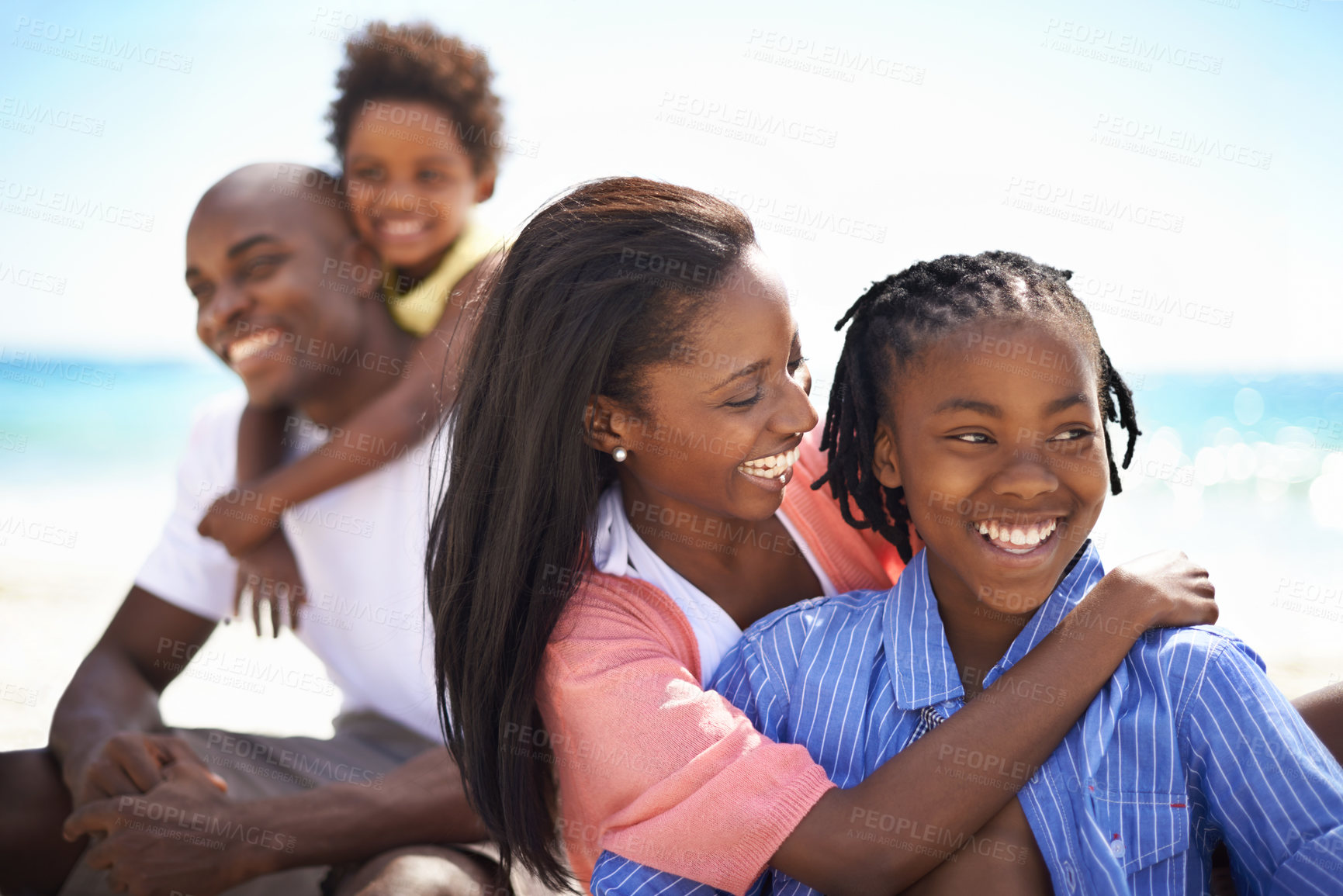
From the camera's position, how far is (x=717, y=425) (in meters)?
2.04

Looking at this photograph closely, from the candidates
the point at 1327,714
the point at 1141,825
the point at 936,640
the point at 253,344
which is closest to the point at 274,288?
the point at 253,344

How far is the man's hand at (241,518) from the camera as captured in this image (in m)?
3.03

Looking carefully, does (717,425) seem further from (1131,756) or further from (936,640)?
(1131,756)

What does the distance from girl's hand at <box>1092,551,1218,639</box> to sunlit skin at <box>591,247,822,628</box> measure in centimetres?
65

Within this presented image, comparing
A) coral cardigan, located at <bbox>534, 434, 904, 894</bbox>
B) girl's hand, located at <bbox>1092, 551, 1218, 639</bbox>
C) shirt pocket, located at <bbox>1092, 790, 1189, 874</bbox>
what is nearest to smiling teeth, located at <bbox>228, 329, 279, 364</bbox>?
coral cardigan, located at <bbox>534, 434, 904, 894</bbox>

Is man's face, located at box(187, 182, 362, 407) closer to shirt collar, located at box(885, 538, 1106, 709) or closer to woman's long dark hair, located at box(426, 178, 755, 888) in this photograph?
woman's long dark hair, located at box(426, 178, 755, 888)

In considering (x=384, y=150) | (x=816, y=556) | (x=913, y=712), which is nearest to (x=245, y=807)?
(x=816, y=556)

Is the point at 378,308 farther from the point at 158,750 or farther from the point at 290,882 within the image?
the point at 290,882

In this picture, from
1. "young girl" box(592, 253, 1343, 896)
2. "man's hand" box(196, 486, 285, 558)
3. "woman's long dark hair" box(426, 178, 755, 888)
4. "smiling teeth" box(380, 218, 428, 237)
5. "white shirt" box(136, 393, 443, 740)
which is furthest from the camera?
"smiling teeth" box(380, 218, 428, 237)

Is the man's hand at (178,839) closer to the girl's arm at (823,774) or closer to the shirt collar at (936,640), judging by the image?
the girl's arm at (823,774)

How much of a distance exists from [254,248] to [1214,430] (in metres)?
9.05

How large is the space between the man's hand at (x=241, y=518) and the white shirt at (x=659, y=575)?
1323mm

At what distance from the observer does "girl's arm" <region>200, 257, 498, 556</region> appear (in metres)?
3.04

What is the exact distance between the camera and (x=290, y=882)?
9.13ft
